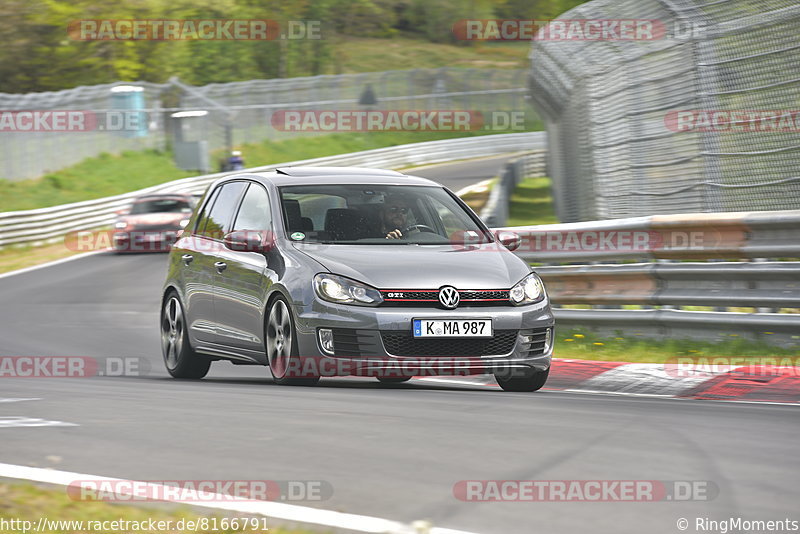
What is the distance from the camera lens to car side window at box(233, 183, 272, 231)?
9594 millimetres

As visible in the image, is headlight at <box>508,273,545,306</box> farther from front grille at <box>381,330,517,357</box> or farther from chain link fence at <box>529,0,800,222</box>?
chain link fence at <box>529,0,800,222</box>

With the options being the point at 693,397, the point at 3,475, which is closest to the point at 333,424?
the point at 3,475

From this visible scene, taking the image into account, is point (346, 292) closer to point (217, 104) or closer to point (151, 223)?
point (151, 223)

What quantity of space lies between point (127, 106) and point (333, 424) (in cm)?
4200

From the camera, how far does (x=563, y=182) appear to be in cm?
2069

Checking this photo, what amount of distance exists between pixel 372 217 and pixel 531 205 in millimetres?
22249

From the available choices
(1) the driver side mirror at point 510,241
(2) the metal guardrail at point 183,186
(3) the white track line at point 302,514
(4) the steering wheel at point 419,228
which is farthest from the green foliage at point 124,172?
(3) the white track line at point 302,514

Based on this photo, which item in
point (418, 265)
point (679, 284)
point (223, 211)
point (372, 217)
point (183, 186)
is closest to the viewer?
point (418, 265)

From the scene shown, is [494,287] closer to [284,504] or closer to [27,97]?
[284,504]

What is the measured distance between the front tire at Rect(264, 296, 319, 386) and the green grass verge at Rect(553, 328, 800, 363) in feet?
9.23

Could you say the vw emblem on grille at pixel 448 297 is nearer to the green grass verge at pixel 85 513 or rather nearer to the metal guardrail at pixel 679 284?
the metal guardrail at pixel 679 284

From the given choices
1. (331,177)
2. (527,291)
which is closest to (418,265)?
A: (527,291)

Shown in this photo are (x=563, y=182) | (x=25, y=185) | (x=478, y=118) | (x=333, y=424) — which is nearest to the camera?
(x=333, y=424)

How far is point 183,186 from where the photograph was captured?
40.0m
